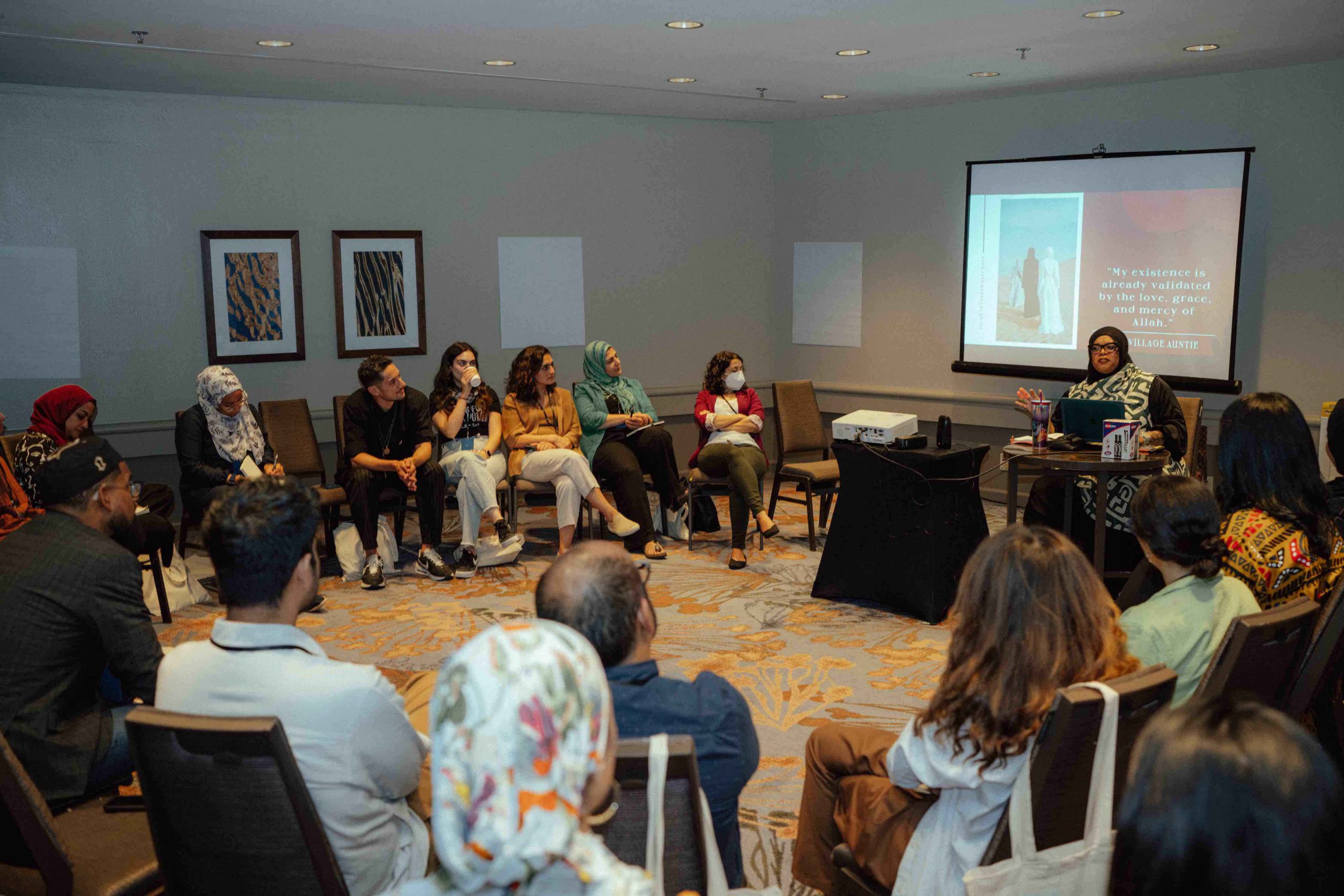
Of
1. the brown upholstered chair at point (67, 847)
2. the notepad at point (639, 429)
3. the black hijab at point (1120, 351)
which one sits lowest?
the brown upholstered chair at point (67, 847)

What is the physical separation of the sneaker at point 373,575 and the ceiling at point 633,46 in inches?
103

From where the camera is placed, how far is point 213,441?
18.4ft

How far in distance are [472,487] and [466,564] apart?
43cm

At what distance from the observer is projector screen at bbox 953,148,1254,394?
6570 mm

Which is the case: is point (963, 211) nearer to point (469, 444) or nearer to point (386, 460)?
point (469, 444)

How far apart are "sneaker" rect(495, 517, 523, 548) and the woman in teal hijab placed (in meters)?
0.63

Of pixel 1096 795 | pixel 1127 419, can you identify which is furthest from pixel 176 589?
pixel 1096 795

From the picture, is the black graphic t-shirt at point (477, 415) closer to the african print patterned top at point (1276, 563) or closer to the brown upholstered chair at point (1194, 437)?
the brown upholstered chair at point (1194, 437)

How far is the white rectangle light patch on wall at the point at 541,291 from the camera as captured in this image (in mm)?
7828

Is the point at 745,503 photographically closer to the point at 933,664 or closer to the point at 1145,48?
the point at 933,664

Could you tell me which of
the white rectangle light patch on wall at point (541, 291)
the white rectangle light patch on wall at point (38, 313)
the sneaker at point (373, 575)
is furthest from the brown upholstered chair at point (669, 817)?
the white rectangle light patch on wall at point (541, 291)

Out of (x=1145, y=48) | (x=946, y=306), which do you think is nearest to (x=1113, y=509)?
(x=1145, y=48)

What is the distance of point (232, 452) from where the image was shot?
18.5ft

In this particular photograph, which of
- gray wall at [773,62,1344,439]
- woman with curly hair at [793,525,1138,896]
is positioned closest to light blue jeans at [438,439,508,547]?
gray wall at [773,62,1344,439]
